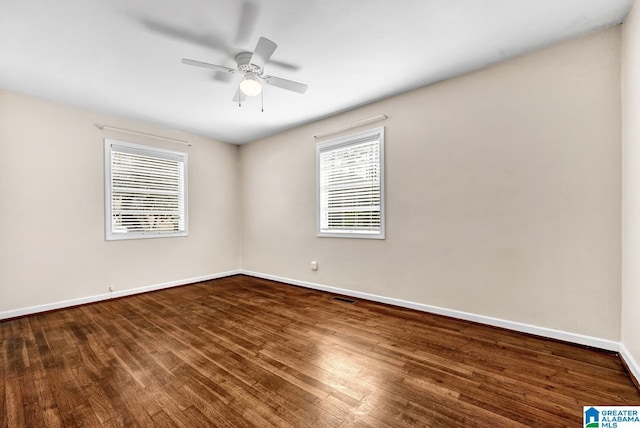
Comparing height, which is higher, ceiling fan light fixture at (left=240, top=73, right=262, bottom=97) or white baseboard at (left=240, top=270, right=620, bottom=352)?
ceiling fan light fixture at (left=240, top=73, right=262, bottom=97)

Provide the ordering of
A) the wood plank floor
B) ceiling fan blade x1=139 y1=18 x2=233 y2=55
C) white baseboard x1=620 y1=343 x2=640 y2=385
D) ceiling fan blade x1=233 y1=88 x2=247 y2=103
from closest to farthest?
the wood plank floor, white baseboard x1=620 y1=343 x2=640 y2=385, ceiling fan blade x1=139 y1=18 x2=233 y2=55, ceiling fan blade x1=233 y1=88 x2=247 y2=103

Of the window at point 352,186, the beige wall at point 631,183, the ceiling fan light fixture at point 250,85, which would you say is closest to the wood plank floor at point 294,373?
the beige wall at point 631,183

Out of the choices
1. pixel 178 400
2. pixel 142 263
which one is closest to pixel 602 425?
pixel 178 400

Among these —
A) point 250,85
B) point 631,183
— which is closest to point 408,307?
point 631,183

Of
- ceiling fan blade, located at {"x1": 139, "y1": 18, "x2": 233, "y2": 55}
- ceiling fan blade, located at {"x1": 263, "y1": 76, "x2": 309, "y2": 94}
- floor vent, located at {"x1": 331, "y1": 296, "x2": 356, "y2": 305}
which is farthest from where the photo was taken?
floor vent, located at {"x1": 331, "y1": 296, "x2": 356, "y2": 305}

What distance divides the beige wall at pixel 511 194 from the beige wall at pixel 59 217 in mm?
3266

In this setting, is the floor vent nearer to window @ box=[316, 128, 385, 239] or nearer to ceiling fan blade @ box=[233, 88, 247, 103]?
window @ box=[316, 128, 385, 239]

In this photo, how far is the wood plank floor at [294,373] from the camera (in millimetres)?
1554

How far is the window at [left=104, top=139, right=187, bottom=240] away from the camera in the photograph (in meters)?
4.01

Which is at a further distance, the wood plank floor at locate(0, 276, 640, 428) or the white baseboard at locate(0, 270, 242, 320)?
the white baseboard at locate(0, 270, 242, 320)

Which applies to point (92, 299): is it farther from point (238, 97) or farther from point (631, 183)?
point (631, 183)

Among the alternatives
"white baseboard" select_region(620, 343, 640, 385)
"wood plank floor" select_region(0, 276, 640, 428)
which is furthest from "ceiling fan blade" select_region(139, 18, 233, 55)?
"white baseboard" select_region(620, 343, 640, 385)

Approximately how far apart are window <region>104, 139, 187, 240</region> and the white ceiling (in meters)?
0.98

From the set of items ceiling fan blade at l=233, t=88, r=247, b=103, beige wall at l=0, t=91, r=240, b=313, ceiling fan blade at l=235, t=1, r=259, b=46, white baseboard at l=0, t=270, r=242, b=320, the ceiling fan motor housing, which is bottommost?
white baseboard at l=0, t=270, r=242, b=320
